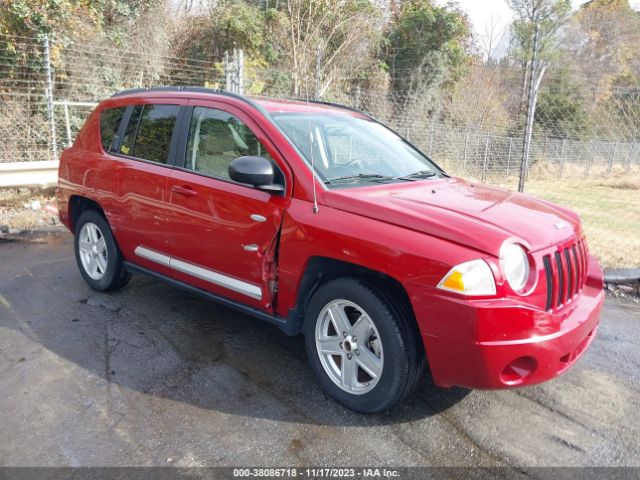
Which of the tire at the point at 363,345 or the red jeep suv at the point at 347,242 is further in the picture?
the tire at the point at 363,345

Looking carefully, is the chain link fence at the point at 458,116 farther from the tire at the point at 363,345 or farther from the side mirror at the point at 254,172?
the side mirror at the point at 254,172

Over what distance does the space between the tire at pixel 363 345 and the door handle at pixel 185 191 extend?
4.17 feet

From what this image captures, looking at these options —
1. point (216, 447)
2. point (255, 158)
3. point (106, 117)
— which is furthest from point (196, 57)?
point (216, 447)

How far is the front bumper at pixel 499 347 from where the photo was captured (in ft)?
8.79

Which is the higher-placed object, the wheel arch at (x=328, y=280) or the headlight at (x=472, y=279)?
the headlight at (x=472, y=279)

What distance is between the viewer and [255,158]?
3.45m

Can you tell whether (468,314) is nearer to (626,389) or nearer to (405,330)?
(405,330)

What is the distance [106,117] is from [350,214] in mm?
3040

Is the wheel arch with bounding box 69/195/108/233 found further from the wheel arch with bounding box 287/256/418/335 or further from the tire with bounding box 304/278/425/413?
the tire with bounding box 304/278/425/413

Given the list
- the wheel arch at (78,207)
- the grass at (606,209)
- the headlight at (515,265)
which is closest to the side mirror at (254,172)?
the headlight at (515,265)

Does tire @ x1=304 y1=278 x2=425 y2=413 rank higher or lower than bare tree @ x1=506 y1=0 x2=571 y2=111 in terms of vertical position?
lower

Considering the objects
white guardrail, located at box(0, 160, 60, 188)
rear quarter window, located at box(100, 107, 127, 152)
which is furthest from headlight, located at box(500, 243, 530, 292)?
white guardrail, located at box(0, 160, 60, 188)

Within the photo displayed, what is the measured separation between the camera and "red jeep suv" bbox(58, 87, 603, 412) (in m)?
2.76

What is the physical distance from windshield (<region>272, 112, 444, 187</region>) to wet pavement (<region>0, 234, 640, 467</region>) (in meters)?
1.38
